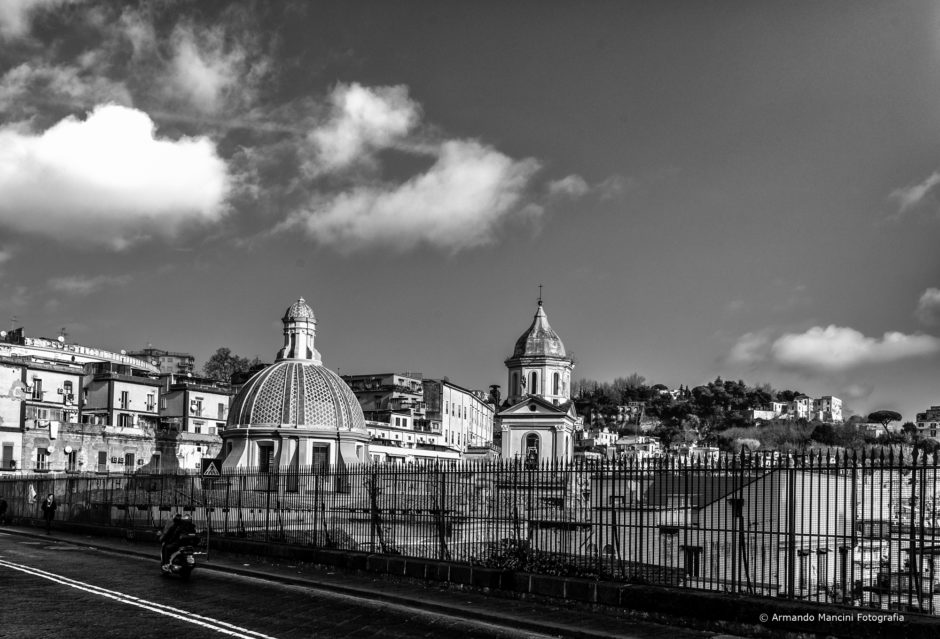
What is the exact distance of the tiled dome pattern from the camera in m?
57.5

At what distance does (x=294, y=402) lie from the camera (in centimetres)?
5784

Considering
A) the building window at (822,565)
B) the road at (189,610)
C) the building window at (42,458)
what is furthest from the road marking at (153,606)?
the building window at (42,458)

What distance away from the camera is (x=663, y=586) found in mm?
15391

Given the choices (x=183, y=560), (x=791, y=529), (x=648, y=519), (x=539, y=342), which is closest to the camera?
(x=791, y=529)

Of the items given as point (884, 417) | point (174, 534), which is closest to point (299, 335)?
point (174, 534)

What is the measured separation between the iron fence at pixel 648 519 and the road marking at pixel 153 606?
5.59 meters

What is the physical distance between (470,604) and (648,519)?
328 cm

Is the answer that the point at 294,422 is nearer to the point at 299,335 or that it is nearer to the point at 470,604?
the point at 299,335

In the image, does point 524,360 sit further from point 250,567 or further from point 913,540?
point 913,540

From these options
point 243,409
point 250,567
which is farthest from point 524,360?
point 250,567

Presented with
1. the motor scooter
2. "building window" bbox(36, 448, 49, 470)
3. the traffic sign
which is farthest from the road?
"building window" bbox(36, 448, 49, 470)

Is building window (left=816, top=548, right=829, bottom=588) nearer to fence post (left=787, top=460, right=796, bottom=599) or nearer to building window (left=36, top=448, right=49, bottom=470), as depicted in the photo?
fence post (left=787, top=460, right=796, bottom=599)

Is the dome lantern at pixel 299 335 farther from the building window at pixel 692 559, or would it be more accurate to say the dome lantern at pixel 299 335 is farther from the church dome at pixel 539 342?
the building window at pixel 692 559

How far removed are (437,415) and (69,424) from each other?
38929 millimetres
